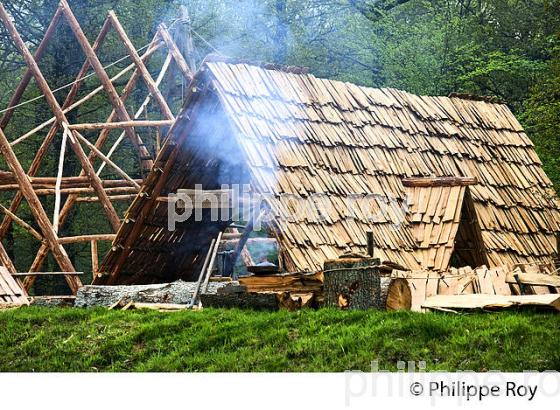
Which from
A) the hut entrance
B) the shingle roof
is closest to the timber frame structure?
the shingle roof

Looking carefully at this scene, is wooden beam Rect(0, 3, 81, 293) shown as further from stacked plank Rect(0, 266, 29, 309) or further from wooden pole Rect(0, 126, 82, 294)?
stacked plank Rect(0, 266, 29, 309)

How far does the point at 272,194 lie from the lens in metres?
15.5

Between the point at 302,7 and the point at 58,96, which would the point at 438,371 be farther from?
the point at 302,7

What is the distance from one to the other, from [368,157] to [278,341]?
6.18 meters

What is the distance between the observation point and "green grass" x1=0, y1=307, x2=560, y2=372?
36.9ft

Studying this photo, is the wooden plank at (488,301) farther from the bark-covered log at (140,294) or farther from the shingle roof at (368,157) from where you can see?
the bark-covered log at (140,294)

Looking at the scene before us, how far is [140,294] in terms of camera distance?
1644cm

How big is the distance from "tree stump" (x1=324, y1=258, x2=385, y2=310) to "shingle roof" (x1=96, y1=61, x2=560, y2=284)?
114 cm

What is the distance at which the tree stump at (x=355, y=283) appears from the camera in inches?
533

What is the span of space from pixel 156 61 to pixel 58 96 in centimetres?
300

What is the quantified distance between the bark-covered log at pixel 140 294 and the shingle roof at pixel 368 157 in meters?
1.73

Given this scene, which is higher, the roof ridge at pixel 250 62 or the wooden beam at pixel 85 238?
the roof ridge at pixel 250 62

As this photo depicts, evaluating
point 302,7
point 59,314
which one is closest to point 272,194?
point 59,314

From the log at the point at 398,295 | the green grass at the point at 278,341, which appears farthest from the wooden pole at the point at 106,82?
the log at the point at 398,295
